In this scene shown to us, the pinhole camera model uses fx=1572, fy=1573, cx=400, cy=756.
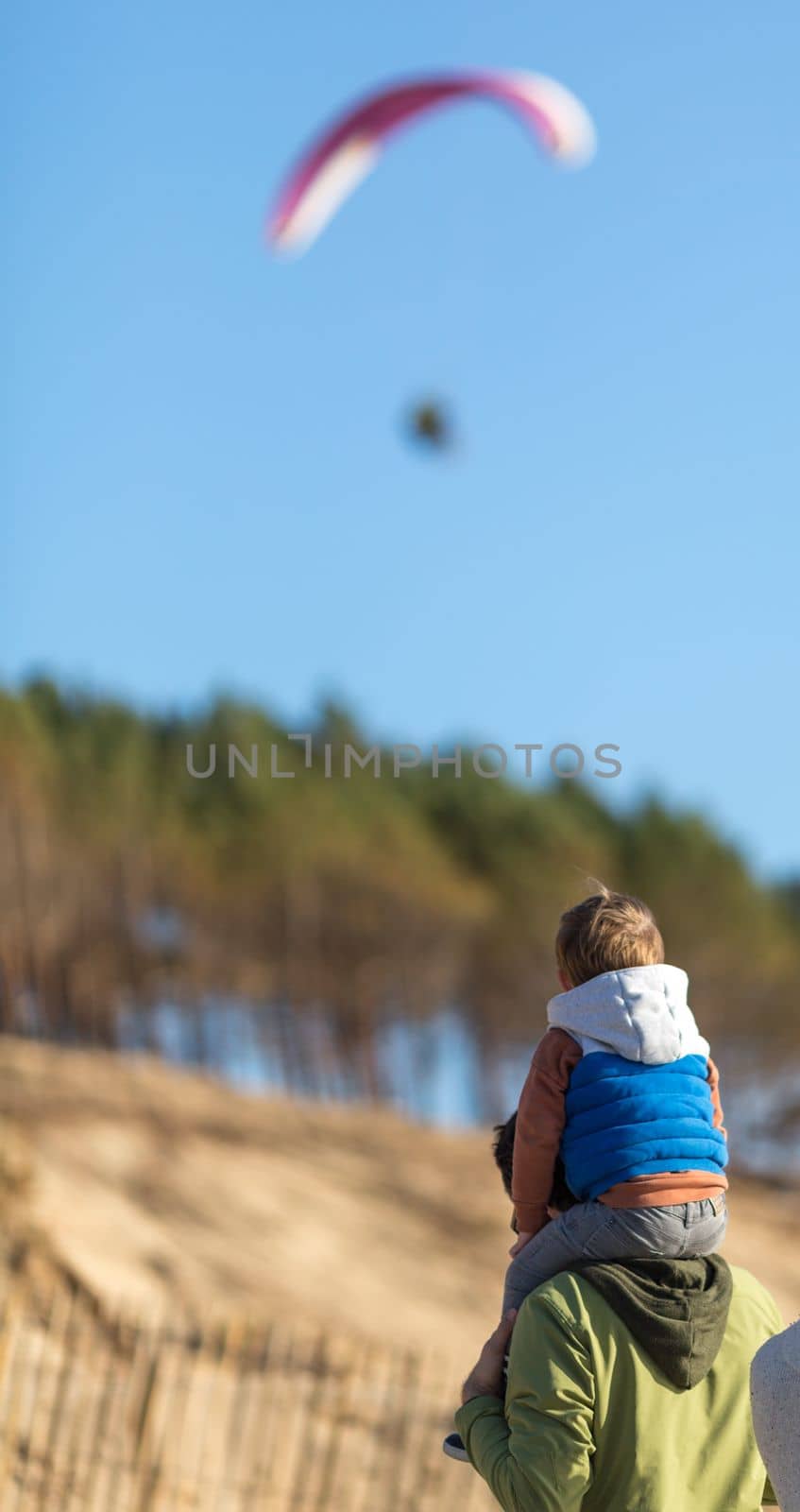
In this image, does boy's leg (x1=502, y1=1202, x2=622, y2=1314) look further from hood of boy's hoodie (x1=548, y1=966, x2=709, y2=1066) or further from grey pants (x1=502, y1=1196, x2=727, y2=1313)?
hood of boy's hoodie (x1=548, y1=966, x2=709, y2=1066)

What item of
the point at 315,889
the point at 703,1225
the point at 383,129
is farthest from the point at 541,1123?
the point at 315,889

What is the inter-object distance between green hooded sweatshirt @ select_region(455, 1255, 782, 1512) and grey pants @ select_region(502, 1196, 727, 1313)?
0.02m

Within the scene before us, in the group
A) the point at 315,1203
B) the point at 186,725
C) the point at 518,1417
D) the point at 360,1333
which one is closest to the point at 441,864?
the point at 186,725

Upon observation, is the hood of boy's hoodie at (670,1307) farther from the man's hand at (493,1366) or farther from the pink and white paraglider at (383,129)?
the pink and white paraglider at (383,129)

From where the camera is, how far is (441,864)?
21453mm

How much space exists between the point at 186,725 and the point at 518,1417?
63.0 feet

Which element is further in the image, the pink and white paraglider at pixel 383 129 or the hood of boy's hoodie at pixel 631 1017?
the pink and white paraglider at pixel 383 129

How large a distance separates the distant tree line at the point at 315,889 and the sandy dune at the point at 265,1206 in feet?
5.91

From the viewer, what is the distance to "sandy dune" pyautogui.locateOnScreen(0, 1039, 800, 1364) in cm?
1252

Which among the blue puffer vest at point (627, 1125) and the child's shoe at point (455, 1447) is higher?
the blue puffer vest at point (627, 1125)

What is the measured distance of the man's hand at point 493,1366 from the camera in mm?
1696

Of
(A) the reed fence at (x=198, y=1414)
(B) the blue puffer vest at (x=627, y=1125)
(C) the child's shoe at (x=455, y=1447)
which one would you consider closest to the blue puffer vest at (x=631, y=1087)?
(B) the blue puffer vest at (x=627, y=1125)

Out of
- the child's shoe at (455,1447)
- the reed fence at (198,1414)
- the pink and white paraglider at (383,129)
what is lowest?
the reed fence at (198,1414)

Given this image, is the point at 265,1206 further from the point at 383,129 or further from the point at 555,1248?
the point at 555,1248
